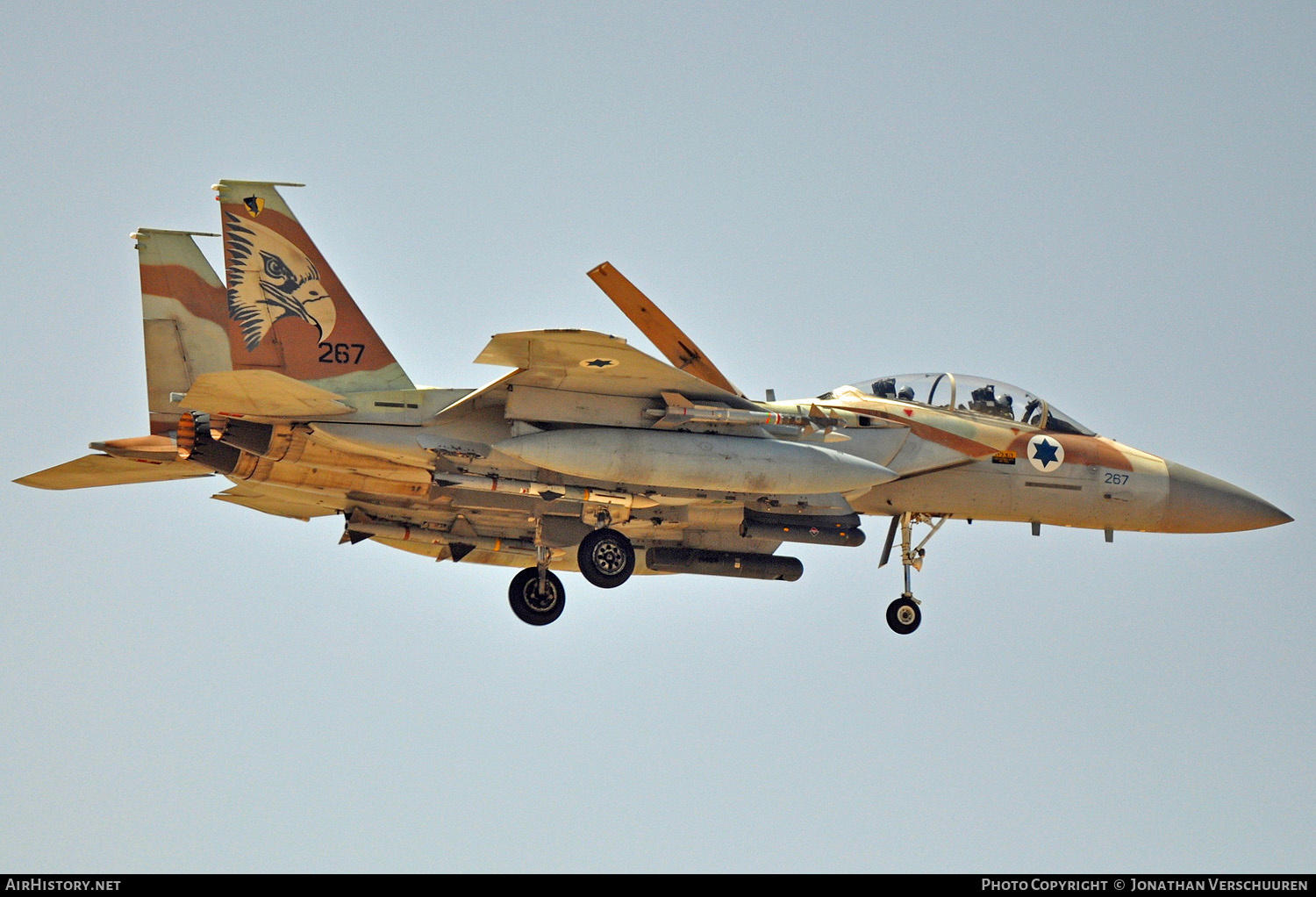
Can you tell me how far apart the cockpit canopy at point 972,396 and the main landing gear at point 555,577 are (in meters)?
3.26

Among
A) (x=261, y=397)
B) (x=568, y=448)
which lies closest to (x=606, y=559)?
(x=568, y=448)

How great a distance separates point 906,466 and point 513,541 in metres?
5.30

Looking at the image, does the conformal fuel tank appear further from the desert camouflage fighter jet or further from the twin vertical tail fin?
the twin vertical tail fin

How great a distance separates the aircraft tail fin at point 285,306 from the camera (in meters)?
16.6

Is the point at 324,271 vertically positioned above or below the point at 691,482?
above

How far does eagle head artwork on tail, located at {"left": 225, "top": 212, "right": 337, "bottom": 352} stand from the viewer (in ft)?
54.5

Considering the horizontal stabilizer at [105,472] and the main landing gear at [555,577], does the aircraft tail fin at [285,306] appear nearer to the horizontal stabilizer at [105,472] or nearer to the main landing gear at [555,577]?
the horizontal stabilizer at [105,472]

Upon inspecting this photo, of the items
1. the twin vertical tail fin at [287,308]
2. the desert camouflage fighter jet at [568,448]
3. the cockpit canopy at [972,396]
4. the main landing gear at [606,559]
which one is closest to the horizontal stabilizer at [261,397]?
the desert camouflage fighter jet at [568,448]

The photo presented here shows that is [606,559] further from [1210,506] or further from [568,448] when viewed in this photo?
[1210,506]

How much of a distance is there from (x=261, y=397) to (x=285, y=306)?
1697 mm

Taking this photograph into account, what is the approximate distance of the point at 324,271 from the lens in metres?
16.9

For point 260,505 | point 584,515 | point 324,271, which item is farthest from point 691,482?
point 260,505

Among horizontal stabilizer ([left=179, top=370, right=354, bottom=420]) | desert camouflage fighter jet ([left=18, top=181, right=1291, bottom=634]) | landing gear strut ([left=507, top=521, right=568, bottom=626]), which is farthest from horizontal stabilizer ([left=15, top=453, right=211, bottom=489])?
landing gear strut ([left=507, top=521, right=568, bottom=626])

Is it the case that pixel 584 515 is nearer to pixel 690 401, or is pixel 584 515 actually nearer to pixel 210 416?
pixel 690 401
